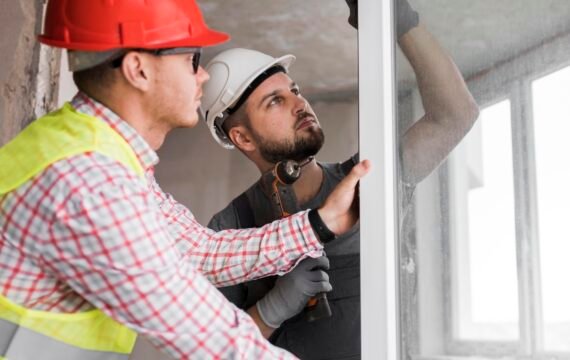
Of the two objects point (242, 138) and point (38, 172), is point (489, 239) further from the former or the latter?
point (242, 138)

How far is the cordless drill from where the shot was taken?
2055mm

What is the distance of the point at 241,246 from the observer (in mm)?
1663

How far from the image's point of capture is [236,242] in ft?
5.49

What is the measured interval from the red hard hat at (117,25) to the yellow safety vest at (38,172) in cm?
14

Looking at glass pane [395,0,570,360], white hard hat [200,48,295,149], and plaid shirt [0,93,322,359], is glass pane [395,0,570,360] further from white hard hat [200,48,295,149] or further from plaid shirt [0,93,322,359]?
white hard hat [200,48,295,149]

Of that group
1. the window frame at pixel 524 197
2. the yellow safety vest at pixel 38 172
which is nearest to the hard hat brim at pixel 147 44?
the yellow safety vest at pixel 38 172

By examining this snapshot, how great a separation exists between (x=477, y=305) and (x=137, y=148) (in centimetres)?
69

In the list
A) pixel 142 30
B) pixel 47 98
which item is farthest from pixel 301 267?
pixel 47 98

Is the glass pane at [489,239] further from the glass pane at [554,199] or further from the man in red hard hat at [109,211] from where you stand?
the man in red hard hat at [109,211]

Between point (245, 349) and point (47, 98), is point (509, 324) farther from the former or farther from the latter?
point (47, 98)

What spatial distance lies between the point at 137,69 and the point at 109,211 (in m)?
0.36

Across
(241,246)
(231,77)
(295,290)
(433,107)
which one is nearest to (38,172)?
(241,246)

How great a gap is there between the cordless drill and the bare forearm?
66 centimetres

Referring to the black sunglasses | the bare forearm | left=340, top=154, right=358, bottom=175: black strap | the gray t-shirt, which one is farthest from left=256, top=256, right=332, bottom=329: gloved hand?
the black sunglasses
